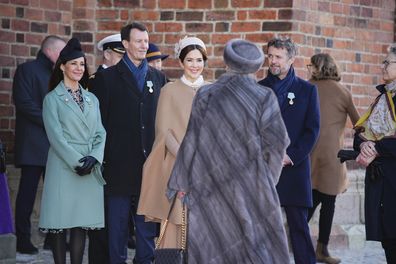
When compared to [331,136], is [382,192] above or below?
below

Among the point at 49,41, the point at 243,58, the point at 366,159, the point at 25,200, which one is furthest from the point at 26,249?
the point at 243,58

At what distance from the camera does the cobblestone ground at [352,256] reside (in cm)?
909

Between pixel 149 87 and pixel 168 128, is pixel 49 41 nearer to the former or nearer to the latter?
pixel 149 87

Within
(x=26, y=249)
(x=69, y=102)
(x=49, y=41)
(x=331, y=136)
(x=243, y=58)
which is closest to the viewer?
(x=243, y=58)

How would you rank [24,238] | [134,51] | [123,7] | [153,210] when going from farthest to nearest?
1. [123,7]
2. [24,238]
3. [134,51]
4. [153,210]

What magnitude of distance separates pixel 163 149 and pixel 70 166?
662 millimetres

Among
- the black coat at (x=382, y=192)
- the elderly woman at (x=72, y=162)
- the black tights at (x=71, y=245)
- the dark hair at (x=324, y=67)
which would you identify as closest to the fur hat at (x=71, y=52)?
the elderly woman at (x=72, y=162)

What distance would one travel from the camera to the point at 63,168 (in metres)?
7.71

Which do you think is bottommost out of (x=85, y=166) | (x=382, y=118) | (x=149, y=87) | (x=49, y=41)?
(x=85, y=166)

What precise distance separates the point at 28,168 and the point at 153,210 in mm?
2141

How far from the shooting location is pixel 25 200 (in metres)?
9.42

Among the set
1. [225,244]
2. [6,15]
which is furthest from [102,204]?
[6,15]

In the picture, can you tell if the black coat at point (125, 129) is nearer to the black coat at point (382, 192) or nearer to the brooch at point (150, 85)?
the brooch at point (150, 85)

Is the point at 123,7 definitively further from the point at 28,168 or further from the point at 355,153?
the point at 355,153
